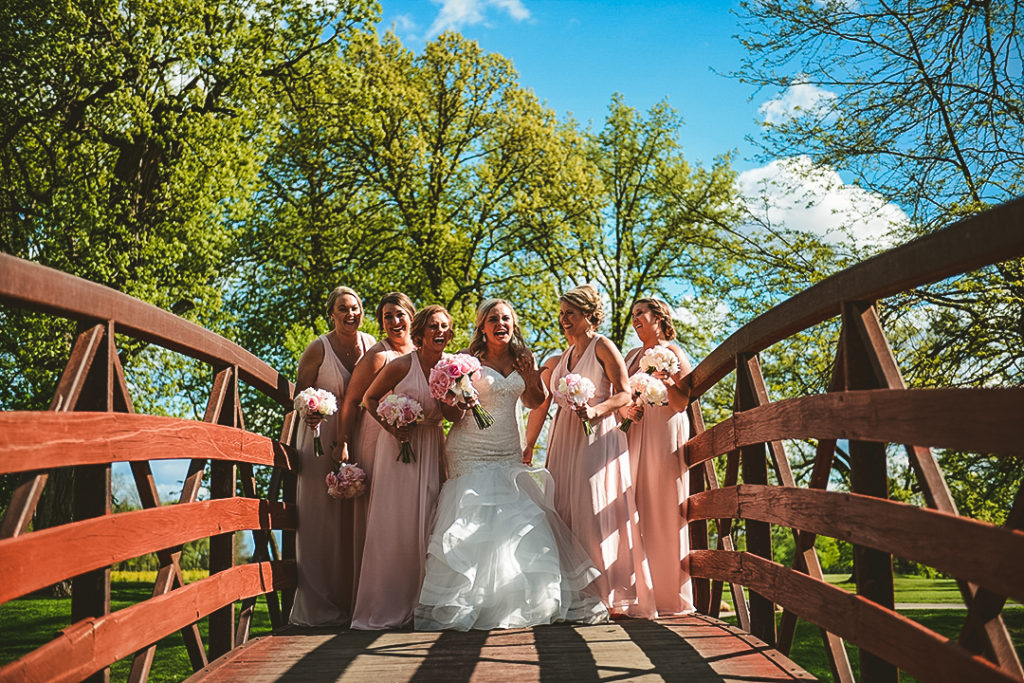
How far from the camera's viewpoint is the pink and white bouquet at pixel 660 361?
241 inches

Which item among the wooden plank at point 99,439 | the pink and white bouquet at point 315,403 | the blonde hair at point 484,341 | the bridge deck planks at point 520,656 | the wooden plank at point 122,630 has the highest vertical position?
the blonde hair at point 484,341

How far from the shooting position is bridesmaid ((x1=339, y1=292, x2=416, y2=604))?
634cm

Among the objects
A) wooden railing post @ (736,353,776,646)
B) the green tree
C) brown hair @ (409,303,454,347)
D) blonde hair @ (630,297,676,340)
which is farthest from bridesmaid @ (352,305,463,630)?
the green tree

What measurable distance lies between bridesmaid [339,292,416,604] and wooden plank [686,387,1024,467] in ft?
9.66

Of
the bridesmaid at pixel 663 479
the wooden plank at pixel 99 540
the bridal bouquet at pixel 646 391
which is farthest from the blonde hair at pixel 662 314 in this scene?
the wooden plank at pixel 99 540

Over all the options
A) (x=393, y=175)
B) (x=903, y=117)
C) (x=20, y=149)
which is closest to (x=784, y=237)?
(x=903, y=117)

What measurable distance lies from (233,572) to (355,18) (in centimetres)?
1685

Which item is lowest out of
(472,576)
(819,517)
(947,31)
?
(472,576)

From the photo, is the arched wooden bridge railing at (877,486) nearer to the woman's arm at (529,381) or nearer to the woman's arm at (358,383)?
the woman's arm at (529,381)

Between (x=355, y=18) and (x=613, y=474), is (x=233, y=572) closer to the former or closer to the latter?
(x=613, y=474)

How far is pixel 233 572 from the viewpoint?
16.1 ft

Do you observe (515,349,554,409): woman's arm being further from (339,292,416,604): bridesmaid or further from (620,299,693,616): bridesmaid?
(339,292,416,604): bridesmaid

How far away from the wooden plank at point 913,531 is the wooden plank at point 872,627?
237 mm

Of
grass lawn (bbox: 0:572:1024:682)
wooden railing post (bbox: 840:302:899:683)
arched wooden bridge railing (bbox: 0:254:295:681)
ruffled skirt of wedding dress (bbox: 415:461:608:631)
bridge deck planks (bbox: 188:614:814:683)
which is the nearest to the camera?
arched wooden bridge railing (bbox: 0:254:295:681)
